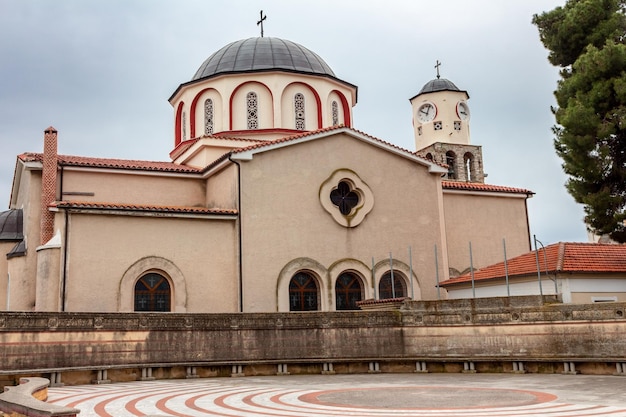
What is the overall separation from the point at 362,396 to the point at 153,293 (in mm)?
10974

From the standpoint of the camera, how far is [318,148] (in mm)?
24344

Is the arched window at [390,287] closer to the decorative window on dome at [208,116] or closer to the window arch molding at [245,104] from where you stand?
the window arch molding at [245,104]

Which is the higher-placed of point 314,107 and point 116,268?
point 314,107

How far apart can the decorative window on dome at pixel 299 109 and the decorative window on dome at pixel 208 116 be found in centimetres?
389

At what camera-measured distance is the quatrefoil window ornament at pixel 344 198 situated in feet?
79.9

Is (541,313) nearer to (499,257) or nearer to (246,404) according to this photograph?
(246,404)

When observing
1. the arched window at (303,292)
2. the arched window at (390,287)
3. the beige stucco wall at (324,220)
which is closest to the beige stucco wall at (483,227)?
the beige stucco wall at (324,220)

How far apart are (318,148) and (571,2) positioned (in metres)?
10.2

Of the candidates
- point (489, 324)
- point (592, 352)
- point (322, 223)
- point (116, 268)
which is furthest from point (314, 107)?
point (592, 352)

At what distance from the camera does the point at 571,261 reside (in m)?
19.2

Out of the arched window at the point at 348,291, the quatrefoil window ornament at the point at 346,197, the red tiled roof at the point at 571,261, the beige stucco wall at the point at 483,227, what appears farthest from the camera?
the beige stucco wall at the point at 483,227

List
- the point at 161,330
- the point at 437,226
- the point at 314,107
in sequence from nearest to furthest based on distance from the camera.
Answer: the point at 161,330 < the point at 437,226 < the point at 314,107

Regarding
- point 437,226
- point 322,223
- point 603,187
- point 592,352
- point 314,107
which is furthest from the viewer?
point 314,107

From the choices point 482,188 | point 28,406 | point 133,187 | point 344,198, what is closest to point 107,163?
point 133,187
